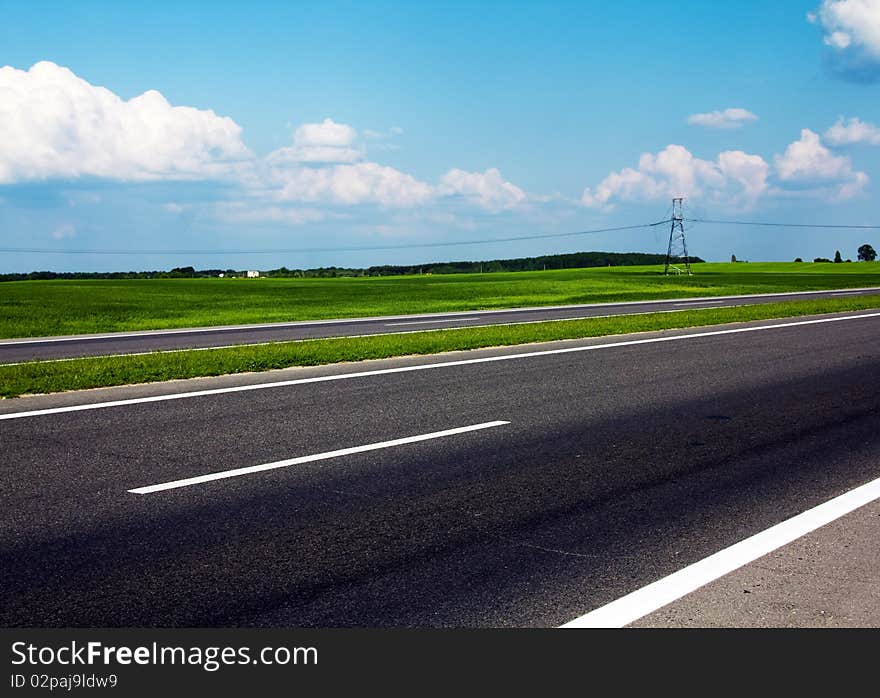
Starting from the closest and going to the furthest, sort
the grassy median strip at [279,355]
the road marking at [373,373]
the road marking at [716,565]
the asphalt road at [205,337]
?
the road marking at [716,565]
the road marking at [373,373]
the grassy median strip at [279,355]
the asphalt road at [205,337]

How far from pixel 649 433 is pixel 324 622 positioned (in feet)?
16.7

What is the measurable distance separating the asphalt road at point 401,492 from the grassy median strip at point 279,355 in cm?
87

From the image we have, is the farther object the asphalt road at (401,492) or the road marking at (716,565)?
the asphalt road at (401,492)

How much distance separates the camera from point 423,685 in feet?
12.1

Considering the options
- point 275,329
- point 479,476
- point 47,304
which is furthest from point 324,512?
point 47,304

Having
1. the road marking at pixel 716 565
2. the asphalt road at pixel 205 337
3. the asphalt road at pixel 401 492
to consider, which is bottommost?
the road marking at pixel 716 565

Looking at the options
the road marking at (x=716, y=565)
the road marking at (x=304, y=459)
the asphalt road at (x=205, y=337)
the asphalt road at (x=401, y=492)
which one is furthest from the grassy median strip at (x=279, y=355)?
the road marking at (x=716, y=565)

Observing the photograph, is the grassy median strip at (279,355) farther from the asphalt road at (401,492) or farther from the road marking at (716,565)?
the road marking at (716,565)

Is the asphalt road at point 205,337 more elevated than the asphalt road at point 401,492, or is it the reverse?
the asphalt road at point 205,337

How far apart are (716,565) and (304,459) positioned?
3.70m

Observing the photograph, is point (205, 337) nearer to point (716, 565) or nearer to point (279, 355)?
point (279, 355)

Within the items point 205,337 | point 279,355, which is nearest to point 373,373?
point 279,355

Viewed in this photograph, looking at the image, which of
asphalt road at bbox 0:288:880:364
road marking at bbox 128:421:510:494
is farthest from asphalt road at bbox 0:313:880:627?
asphalt road at bbox 0:288:880:364

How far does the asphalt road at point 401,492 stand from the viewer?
4.46 m
